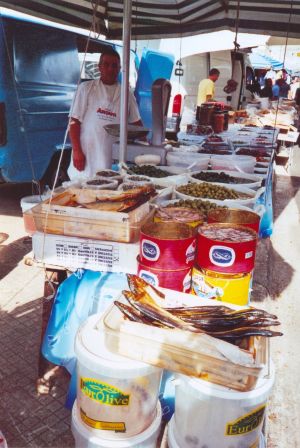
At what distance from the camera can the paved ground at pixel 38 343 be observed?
8.25 feet

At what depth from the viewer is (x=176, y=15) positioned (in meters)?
5.58

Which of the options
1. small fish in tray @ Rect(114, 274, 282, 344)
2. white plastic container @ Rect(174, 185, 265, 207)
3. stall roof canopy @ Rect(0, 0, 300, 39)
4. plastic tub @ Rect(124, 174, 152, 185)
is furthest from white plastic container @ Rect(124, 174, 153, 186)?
stall roof canopy @ Rect(0, 0, 300, 39)

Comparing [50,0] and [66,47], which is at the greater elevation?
[50,0]

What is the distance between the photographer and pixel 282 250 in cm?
555

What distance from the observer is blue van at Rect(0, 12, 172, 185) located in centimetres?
520

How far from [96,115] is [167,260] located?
2.98 meters

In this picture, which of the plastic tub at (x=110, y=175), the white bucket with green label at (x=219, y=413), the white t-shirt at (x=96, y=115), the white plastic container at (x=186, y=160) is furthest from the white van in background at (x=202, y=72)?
the white bucket with green label at (x=219, y=413)

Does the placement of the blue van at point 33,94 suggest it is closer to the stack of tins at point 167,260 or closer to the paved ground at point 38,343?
the paved ground at point 38,343

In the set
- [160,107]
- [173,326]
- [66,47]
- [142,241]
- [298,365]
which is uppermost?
[66,47]

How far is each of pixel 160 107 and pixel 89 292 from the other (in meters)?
2.31

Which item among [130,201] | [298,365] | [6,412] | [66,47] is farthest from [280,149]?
[6,412]

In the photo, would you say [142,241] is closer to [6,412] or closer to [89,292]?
[89,292]

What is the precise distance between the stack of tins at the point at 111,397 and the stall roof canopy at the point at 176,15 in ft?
15.1

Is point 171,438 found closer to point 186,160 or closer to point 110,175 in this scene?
point 110,175
